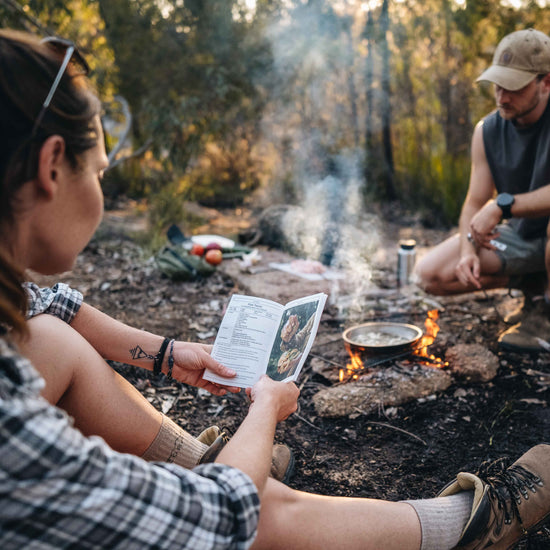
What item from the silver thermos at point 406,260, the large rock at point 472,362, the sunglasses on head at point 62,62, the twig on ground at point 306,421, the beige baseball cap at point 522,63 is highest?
the beige baseball cap at point 522,63

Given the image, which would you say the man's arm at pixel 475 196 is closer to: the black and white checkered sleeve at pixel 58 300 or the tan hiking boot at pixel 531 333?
the tan hiking boot at pixel 531 333

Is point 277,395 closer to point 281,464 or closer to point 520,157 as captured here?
point 281,464

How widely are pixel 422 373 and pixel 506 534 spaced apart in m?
1.26

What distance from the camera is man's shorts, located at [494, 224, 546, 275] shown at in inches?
135

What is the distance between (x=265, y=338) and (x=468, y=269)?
6.39ft

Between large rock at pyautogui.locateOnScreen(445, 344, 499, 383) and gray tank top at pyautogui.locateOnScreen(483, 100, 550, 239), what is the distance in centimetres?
96

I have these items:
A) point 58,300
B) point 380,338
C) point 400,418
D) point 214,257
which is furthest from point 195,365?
point 214,257

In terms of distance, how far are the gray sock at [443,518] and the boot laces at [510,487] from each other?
0.11 meters

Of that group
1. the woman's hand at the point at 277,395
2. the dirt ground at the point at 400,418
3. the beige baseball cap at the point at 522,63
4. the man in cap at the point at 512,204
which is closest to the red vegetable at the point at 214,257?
the dirt ground at the point at 400,418

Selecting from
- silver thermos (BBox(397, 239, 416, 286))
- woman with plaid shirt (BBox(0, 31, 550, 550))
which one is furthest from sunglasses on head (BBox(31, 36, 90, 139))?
silver thermos (BBox(397, 239, 416, 286))

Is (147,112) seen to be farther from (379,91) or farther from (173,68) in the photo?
(379,91)

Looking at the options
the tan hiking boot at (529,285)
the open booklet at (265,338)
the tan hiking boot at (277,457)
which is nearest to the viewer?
the open booklet at (265,338)

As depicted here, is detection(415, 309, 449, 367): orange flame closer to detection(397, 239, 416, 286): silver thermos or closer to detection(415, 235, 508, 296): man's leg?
detection(415, 235, 508, 296): man's leg

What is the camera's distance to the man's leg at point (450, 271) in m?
3.48
